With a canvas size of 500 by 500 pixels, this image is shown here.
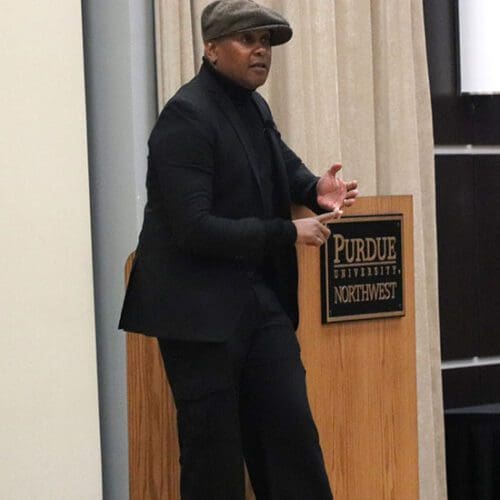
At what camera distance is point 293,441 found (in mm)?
2252

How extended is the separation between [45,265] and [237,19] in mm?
1122

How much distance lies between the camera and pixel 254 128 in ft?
7.65

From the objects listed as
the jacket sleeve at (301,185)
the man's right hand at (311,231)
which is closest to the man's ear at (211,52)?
the jacket sleeve at (301,185)

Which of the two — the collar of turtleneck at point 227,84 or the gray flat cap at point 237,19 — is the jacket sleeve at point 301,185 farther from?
the gray flat cap at point 237,19

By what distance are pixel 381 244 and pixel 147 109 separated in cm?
95

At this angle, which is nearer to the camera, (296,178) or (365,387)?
(296,178)

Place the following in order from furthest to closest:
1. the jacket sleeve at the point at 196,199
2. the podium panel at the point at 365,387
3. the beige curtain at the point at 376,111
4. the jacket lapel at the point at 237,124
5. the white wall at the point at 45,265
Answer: the beige curtain at the point at 376,111 < the white wall at the point at 45,265 < the podium panel at the point at 365,387 < the jacket lapel at the point at 237,124 < the jacket sleeve at the point at 196,199

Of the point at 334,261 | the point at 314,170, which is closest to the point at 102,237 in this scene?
the point at 314,170

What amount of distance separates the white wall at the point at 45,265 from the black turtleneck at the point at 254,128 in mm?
929

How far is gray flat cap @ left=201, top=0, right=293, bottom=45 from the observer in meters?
2.25

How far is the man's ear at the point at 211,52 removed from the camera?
2.29 meters

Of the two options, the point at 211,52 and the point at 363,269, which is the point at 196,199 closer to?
the point at 211,52

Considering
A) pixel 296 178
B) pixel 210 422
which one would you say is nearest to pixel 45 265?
pixel 296 178

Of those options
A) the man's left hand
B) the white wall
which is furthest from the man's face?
the white wall
